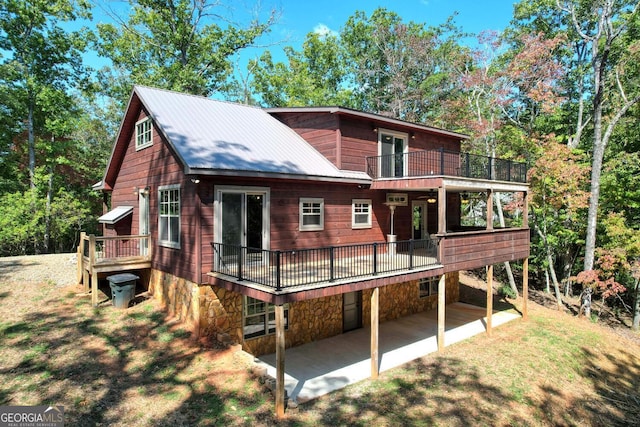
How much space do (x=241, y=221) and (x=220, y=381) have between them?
4113mm

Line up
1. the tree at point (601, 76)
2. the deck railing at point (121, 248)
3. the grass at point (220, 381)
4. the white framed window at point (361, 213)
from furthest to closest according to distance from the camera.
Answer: the tree at point (601, 76) → the white framed window at point (361, 213) → the deck railing at point (121, 248) → the grass at point (220, 381)

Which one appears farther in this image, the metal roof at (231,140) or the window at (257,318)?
the window at (257,318)

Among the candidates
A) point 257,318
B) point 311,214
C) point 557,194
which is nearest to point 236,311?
point 257,318

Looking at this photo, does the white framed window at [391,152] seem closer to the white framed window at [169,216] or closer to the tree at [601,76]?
the white framed window at [169,216]

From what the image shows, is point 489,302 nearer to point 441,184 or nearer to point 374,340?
point 441,184

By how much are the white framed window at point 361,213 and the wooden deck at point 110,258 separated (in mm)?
7109

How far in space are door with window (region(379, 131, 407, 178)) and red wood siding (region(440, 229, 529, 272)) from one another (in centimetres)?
394

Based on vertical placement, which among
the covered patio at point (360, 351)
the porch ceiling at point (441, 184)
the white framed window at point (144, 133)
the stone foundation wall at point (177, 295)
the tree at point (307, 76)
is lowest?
the covered patio at point (360, 351)

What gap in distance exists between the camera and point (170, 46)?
25891 millimetres

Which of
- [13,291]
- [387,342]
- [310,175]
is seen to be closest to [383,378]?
[387,342]

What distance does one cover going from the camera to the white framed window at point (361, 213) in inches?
518

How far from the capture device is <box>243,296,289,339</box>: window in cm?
1054

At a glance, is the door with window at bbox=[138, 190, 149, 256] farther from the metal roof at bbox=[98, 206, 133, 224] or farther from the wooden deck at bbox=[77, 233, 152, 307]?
the metal roof at bbox=[98, 206, 133, 224]

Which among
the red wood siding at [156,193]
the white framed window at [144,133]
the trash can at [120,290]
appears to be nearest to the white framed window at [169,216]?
the red wood siding at [156,193]
